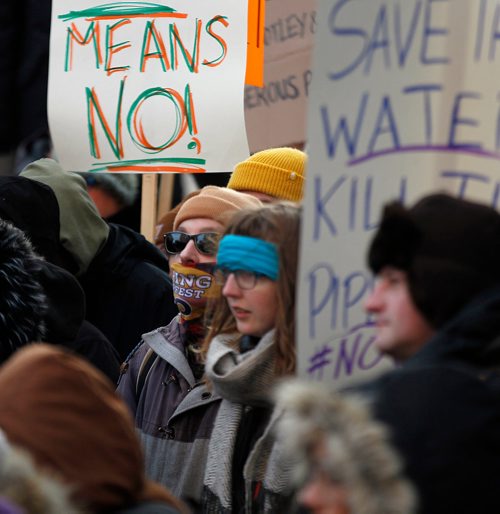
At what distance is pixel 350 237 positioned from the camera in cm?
285

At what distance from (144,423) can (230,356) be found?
0.58 meters

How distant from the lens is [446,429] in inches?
84.0

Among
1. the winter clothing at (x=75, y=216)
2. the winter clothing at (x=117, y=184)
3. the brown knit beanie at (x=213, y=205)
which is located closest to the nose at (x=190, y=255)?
the brown knit beanie at (x=213, y=205)

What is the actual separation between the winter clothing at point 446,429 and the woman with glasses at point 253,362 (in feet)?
3.56

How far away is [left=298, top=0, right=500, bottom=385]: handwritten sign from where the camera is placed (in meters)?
2.82

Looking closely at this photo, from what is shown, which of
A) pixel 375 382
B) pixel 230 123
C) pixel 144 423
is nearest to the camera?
pixel 375 382

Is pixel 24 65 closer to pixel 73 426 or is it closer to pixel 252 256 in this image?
pixel 252 256

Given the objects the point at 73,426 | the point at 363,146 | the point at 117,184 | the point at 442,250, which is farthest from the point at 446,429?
the point at 117,184

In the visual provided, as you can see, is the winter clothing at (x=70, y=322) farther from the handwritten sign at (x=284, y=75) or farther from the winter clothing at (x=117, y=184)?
the winter clothing at (x=117, y=184)

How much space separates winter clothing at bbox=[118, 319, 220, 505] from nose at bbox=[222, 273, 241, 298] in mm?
428

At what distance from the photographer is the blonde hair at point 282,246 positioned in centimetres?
333

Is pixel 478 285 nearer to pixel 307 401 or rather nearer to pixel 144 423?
pixel 307 401

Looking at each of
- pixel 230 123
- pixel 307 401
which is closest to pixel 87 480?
pixel 307 401

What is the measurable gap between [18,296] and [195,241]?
0.58 meters
